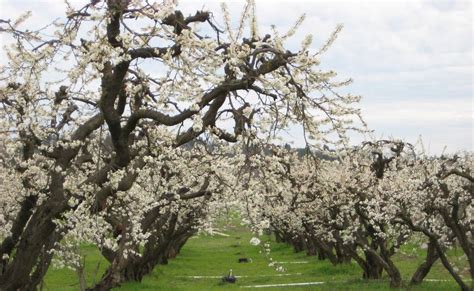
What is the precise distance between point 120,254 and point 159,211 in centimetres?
460

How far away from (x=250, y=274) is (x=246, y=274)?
12.8 inches

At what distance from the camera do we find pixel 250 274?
3466 centimetres

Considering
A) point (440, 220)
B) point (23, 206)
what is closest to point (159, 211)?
point (23, 206)

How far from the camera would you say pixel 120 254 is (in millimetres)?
14305

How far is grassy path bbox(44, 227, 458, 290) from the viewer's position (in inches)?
996

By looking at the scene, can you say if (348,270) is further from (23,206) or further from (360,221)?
(23,206)

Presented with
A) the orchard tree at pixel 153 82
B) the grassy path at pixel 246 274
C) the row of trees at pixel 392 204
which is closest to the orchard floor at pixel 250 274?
the grassy path at pixel 246 274

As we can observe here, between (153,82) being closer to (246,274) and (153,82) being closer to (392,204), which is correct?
(392,204)

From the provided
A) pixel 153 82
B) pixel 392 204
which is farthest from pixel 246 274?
pixel 153 82

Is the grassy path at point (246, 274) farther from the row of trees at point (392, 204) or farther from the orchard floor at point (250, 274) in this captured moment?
the row of trees at point (392, 204)

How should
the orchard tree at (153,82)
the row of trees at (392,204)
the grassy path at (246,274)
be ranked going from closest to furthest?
the orchard tree at (153,82) < the row of trees at (392,204) < the grassy path at (246,274)

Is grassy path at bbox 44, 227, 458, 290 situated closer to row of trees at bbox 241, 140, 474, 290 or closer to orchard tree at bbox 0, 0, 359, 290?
row of trees at bbox 241, 140, 474, 290

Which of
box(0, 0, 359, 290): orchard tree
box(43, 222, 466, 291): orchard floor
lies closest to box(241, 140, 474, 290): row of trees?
box(43, 222, 466, 291): orchard floor

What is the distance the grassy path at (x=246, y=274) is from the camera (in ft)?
83.0
